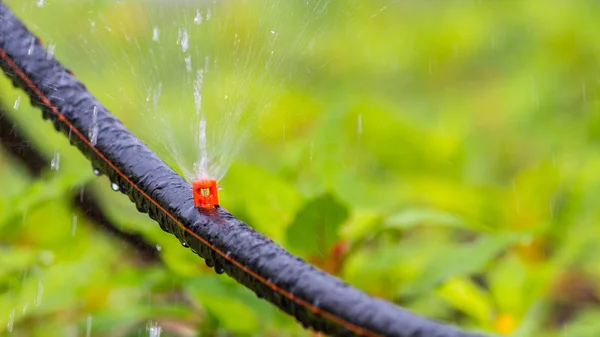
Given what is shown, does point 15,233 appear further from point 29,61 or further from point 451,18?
point 451,18

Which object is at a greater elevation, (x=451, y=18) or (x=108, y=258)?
(x=108, y=258)

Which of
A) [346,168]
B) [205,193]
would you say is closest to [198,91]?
[346,168]

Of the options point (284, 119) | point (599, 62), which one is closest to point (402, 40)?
point (599, 62)

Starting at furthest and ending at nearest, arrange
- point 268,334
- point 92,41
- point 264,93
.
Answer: point 92,41, point 264,93, point 268,334

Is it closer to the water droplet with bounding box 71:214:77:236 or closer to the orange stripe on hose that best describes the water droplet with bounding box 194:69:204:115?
the orange stripe on hose

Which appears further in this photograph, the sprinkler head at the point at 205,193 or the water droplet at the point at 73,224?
the water droplet at the point at 73,224

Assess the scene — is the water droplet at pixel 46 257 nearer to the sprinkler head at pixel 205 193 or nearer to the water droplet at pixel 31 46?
the water droplet at pixel 31 46

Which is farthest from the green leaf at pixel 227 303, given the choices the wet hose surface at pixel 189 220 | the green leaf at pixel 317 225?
the wet hose surface at pixel 189 220
